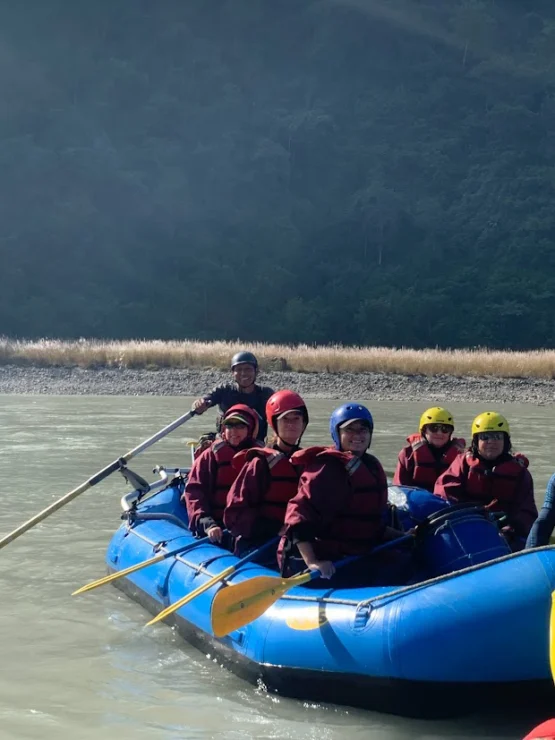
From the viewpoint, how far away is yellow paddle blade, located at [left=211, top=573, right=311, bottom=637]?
409 cm

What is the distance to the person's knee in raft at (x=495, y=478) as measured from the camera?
5.41 metres

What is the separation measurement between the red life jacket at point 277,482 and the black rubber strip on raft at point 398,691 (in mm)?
768

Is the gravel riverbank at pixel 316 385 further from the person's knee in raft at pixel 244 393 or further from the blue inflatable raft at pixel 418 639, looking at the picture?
the blue inflatable raft at pixel 418 639

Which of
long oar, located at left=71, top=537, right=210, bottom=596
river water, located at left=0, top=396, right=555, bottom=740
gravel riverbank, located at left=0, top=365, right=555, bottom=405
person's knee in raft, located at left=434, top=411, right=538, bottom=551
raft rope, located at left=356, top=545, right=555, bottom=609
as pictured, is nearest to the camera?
raft rope, located at left=356, top=545, right=555, bottom=609

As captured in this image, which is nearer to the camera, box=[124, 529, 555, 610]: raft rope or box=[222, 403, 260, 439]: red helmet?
box=[124, 529, 555, 610]: raft rope

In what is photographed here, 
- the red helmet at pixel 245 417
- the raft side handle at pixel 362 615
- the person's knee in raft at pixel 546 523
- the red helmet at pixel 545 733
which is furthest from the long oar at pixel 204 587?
the red helmet at pixel 545 733

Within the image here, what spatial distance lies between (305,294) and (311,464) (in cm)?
3472

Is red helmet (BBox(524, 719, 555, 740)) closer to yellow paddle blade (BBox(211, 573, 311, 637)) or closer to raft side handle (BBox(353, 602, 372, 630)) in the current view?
raft side handle (BBox(353, 602, 372, 630))

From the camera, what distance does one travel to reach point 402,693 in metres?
3.74

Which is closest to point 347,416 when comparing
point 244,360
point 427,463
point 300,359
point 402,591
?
point 402,591

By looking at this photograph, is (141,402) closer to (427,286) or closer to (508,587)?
(508,587)

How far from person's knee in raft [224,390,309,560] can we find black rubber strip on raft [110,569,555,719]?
694 mm

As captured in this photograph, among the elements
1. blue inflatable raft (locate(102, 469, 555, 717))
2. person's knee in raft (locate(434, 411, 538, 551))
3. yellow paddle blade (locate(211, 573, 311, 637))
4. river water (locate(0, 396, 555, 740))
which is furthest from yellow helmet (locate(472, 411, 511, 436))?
river water (locate(0, 396, 555, 740))

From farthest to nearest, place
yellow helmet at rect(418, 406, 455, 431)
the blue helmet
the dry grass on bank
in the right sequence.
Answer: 1. the dry grass on bank
2. yellow helmet at rect(418, 406, 455, 431)
3. the blue helmet
